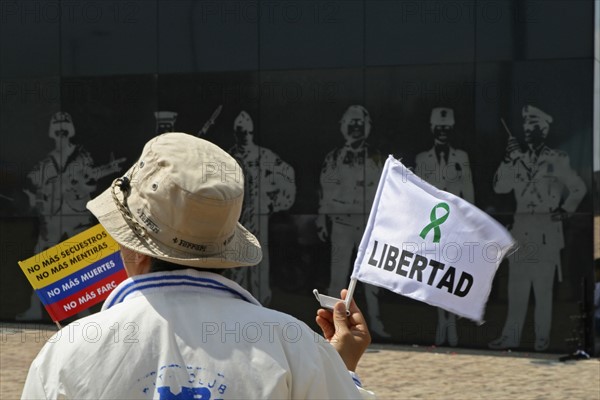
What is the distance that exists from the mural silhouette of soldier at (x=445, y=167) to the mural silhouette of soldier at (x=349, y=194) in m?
0.61

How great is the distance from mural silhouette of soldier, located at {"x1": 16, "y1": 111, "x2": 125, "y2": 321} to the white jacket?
1174 centimetres

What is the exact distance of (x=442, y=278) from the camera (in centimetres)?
371

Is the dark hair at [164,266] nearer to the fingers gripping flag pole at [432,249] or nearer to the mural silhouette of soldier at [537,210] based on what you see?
the fingers gripping flag pole at [432,249]

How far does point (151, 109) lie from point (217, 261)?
1155cm

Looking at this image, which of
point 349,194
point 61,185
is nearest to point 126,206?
point 349,194

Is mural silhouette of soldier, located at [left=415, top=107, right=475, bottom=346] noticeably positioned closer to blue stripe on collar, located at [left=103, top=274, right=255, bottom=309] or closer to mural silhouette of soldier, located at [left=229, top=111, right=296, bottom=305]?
mural silhouette of soldier, located at [left=229, top=111, right=296, bottom=305]

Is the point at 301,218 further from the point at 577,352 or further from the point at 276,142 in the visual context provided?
the point at 577,352

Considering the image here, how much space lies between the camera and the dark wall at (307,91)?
A: 38.9 feet

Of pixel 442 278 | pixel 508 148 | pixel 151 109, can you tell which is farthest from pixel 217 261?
pixel 151 109

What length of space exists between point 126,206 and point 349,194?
34.6 feet

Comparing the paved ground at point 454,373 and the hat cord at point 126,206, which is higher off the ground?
the hat cord at point 126,206

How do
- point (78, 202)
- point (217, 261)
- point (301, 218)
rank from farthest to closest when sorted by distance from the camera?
point (78, 202) < point (301, 218) < point (217, 261)

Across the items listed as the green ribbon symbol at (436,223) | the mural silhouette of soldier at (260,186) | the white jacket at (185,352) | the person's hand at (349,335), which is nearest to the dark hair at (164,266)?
the white jacket at (185,352)

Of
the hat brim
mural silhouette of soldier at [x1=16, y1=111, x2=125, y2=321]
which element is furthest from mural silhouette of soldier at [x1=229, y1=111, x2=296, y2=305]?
the hat brim
